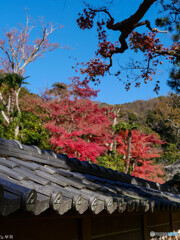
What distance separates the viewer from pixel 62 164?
3.71 meters

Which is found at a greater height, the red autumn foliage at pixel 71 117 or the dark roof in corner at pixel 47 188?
the red autumn foliage at pixel 71 117

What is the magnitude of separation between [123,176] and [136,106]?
40.2 meters

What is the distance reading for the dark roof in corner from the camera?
1.69 m

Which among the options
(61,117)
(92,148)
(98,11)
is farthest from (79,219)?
(61,117)

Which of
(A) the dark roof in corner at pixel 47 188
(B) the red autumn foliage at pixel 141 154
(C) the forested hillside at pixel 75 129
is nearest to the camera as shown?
(A) the dark roof in corner at pixel 47 188

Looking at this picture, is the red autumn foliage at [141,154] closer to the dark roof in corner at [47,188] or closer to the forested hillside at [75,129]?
the forested hillside at [75,129]

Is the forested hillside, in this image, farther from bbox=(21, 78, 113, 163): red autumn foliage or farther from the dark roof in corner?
the dark roof in corner

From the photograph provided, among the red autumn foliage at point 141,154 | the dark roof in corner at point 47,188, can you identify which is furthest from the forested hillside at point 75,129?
the dark roof in corner at point 47,188

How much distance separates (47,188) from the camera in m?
2.24

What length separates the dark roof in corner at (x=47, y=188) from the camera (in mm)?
1690

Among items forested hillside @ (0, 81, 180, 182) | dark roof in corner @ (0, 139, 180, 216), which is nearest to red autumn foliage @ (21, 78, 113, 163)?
forested hillside @ (0, 81, 180, 182)

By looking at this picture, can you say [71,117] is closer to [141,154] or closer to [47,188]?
[141,154]

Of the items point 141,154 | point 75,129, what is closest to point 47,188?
point 75,129

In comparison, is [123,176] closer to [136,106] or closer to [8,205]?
[8,205]
